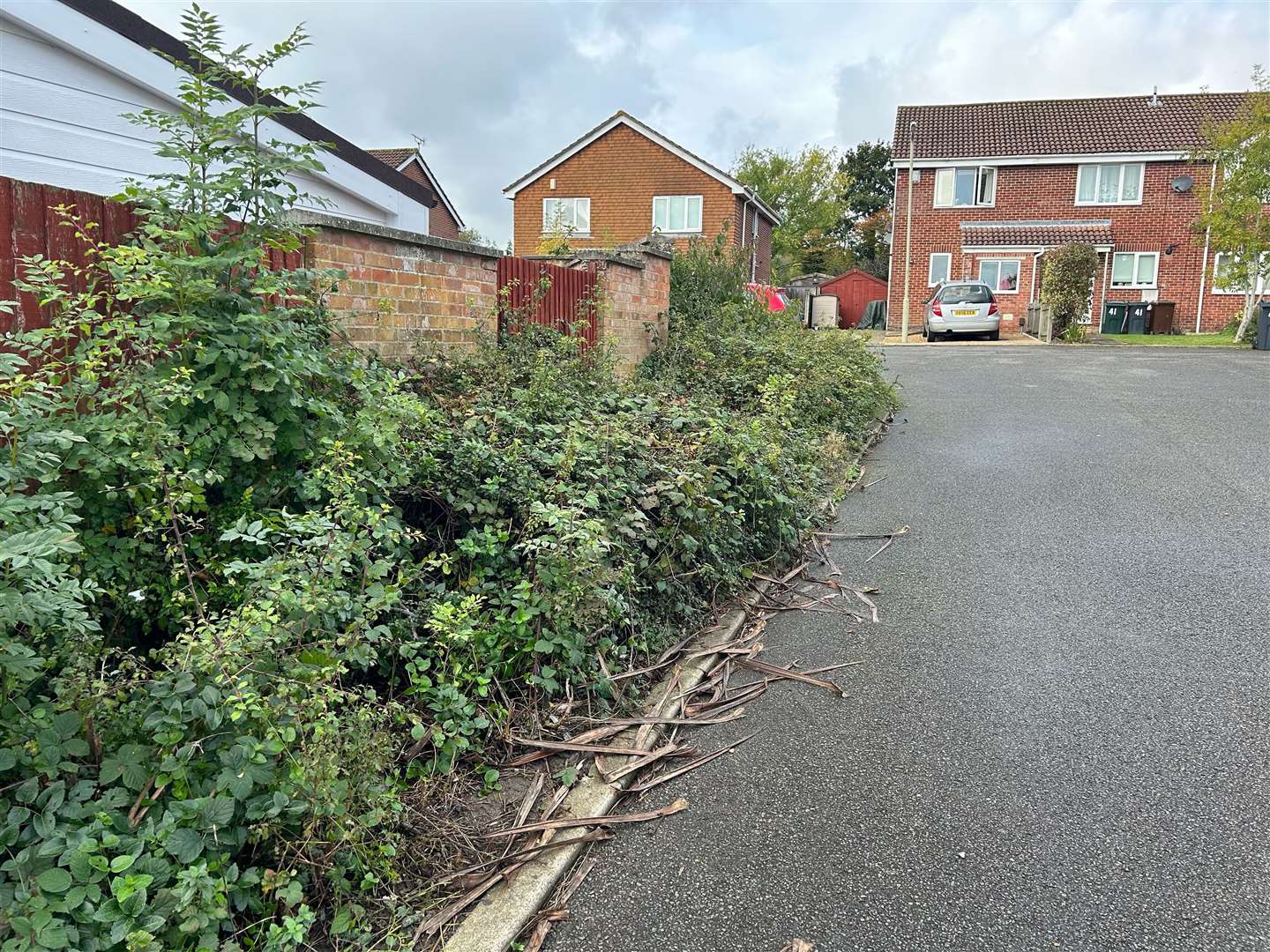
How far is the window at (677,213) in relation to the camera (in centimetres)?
3083

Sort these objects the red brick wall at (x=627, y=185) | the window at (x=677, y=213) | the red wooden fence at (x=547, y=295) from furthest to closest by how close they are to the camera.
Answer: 1. the window at (x=677, y=213)
2. the red brick wall at (x=627, y=185)
3. the red wooden fence at (x=547, y=295)

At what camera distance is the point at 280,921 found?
238 cm

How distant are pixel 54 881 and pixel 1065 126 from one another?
123ft

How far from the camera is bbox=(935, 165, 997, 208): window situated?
32469 millimetres

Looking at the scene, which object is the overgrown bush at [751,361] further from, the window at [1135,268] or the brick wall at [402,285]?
the window at [1135,268]

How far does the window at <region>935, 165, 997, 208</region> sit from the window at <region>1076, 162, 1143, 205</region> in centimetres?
297

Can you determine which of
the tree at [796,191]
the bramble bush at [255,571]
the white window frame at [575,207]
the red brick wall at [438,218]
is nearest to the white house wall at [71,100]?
the bramble bush at [255,571]

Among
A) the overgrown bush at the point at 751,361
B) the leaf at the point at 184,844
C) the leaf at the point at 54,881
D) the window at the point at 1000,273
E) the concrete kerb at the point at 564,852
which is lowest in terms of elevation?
→ the concrete kerb at the point at 564,852

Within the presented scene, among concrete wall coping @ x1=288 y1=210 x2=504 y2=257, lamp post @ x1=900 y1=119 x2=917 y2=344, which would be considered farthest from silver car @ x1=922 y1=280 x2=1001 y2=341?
concrete wall coping @ x1=288 y1=210 x2=504 y2=257

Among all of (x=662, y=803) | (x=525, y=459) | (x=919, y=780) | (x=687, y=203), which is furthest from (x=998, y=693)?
(x=687, y=203)

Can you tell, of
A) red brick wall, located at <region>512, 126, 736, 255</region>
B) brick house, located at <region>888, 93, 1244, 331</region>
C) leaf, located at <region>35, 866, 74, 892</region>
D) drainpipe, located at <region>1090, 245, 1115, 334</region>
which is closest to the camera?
leaf, located at <region>35, 866, 74, 892</region>

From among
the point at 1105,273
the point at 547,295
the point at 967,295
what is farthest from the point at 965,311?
the point at 547,295

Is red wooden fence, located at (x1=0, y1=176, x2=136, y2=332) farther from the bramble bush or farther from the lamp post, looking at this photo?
the lamp post

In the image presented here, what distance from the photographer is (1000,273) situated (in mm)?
31938
